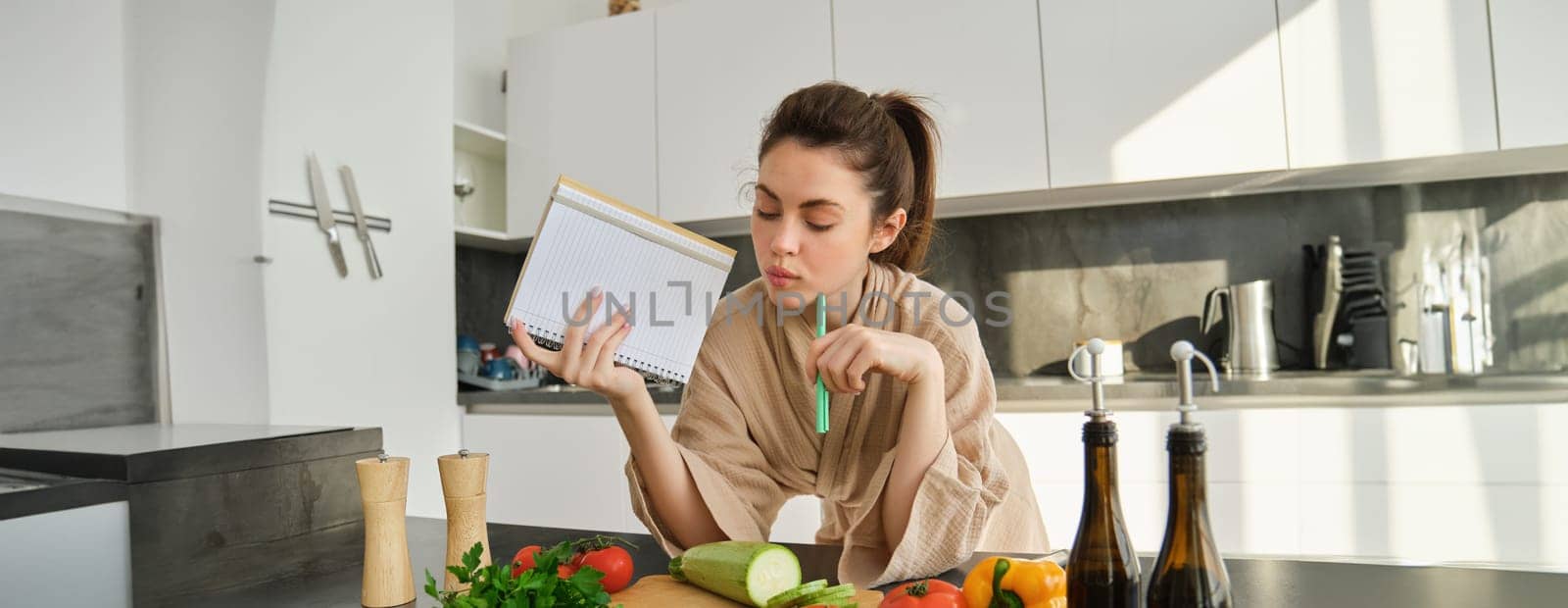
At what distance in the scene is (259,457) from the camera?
1.20m

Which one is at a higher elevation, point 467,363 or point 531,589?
point 467,363

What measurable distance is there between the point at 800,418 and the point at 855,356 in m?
0.36

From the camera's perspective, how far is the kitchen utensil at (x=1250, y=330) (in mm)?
2455

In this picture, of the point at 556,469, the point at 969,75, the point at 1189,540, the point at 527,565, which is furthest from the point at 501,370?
the point at 1189,540

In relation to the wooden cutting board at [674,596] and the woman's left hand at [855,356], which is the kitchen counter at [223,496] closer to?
the wooden cutting board at [674,596]

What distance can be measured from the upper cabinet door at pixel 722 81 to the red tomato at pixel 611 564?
1.91 meters

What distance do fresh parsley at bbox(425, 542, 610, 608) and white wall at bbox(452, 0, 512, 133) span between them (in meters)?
2.61

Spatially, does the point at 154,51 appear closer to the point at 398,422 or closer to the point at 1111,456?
the point at 398,422

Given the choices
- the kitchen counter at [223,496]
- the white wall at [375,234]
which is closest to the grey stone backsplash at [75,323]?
the white wall at [375,234]

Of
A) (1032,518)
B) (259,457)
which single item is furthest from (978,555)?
(259,457)

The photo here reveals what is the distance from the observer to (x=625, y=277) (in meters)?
0.97

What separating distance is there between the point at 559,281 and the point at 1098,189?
1944 millimetres

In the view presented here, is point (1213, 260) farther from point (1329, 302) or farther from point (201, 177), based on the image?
point (201, 177)

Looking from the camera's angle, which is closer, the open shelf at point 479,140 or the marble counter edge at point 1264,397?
the marble counter edge at point 1264,397
